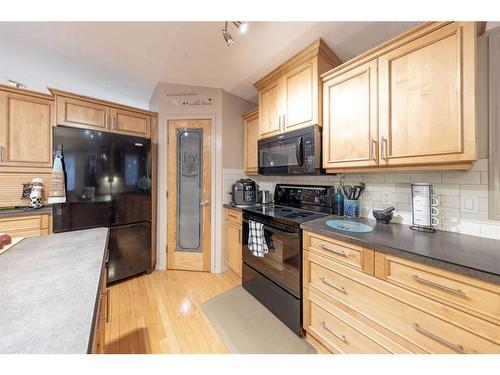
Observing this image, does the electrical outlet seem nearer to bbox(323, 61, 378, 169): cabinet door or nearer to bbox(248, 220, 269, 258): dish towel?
bbox(323, 61, 378, 169): cabinet door

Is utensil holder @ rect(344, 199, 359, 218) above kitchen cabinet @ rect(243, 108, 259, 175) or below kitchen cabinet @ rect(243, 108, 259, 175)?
below

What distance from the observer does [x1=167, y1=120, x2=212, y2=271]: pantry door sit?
2539 mm

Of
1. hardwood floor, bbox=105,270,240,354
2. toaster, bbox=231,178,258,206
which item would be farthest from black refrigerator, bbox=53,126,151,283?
toaster, bbox=231,178,258,206

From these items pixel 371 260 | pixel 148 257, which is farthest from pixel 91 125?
pixel 371 260

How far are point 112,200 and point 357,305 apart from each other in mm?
2456

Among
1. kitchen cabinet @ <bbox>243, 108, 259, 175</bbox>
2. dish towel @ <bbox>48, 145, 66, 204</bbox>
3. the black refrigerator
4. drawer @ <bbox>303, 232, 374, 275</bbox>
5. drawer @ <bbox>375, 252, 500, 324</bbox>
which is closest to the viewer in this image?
drawer @ <bbox>375, 252, 500, 324</bbox>

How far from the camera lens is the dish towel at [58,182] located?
5.79 feet

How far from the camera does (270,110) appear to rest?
2055 mm

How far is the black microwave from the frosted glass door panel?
91 centimetres

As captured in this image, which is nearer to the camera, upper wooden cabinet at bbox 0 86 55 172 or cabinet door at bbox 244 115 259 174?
upper wooden cabinet at bbox 0 86 55 172

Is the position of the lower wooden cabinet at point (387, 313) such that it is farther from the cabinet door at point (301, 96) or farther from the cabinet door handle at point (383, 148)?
the cabinet door at point (301, 96)

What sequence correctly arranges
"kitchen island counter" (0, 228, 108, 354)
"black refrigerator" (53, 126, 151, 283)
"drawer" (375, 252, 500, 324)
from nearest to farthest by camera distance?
"kitchen island counter" (0, 228, 108, 354), "drawer" (375, 252, 500, 324), "black refrigerator" (53, 126, 151, 283)
